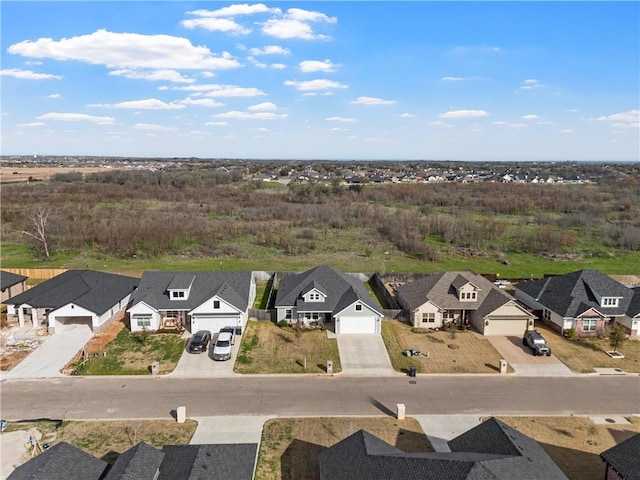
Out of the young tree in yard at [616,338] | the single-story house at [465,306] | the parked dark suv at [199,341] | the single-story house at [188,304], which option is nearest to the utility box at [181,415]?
the parked dark suv at [199,341]

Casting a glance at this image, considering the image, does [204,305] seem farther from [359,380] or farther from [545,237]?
[545,237]

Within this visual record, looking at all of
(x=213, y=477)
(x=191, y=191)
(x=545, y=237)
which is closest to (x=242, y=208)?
(x=191, y=191)

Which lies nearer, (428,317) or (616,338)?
(616,338)

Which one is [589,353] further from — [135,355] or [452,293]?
[135,355]

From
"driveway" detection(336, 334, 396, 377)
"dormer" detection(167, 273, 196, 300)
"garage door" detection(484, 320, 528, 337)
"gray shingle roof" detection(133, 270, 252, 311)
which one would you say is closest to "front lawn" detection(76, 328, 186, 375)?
"gray shingle roof" detection(133, 270, 252, 311)

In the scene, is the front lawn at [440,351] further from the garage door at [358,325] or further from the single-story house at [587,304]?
the single-story house at [587,304]

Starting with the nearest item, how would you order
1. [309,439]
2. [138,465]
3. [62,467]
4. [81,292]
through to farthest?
[62,467], [138,465], [309,439], [81,292]

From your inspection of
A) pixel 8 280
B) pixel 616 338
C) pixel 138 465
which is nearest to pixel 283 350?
pixel 138 465
